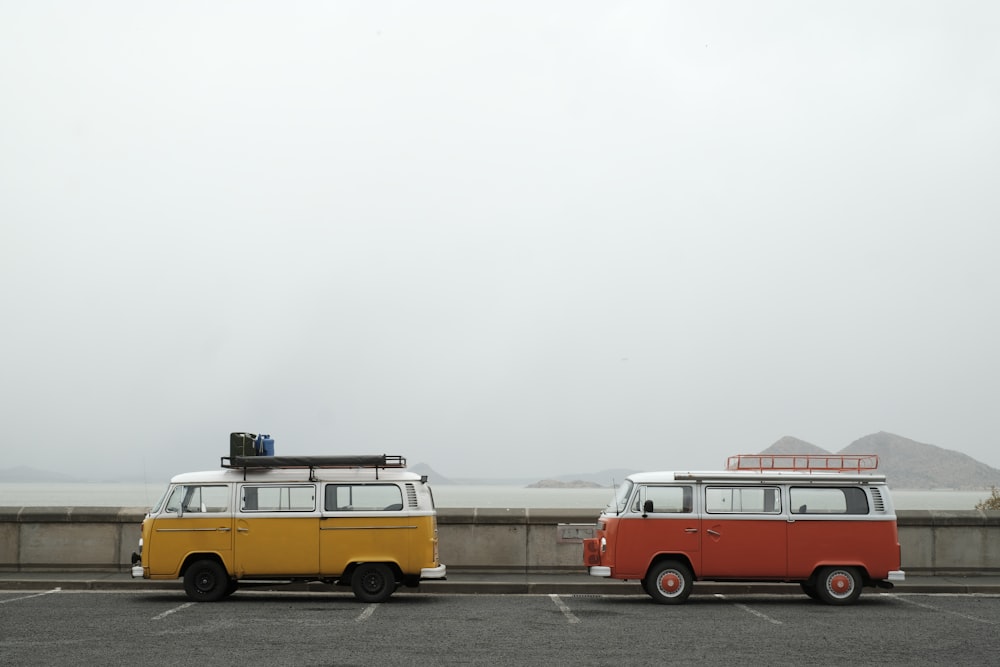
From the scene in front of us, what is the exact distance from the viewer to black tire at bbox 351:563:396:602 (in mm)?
16344

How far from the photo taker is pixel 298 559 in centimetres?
1627

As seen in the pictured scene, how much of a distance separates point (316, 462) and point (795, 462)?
7.50m

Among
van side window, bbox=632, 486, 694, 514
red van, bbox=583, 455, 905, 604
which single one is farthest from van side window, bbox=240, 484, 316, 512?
van side window, bbox=632, 486, 694, 514

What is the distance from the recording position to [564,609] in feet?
51.3

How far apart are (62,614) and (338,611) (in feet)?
11.8

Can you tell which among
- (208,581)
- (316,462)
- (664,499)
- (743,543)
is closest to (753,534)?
(743,543)

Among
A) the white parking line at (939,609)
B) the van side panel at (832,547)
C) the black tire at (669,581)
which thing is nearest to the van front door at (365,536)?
the black tire at (669,581)

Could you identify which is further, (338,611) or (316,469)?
(316,469)

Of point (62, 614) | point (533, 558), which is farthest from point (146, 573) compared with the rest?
point (533, 558)

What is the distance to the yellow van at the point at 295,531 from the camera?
1628 cm

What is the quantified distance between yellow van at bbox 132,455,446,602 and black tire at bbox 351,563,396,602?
0.05ft

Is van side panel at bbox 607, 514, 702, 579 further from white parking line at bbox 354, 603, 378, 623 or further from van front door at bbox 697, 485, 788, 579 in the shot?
white parking line at bbox 354, 603, 378, 623

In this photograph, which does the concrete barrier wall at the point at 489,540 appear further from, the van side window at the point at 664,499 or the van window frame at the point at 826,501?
the van window frame at the point at 826,501

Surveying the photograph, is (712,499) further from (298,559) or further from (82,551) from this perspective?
(82,551)
